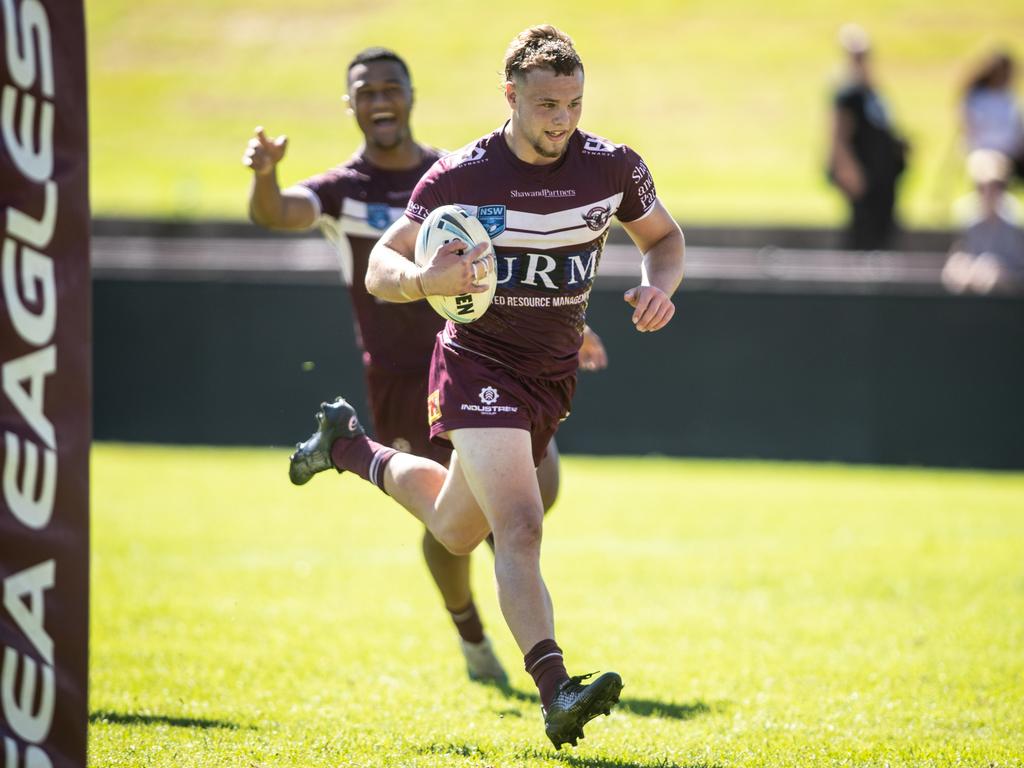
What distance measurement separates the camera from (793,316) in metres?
13.4

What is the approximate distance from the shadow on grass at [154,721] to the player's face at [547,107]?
2.40 metres

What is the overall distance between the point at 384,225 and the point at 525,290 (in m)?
1.54

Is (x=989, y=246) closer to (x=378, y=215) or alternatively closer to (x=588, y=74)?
(x=378, y=215)

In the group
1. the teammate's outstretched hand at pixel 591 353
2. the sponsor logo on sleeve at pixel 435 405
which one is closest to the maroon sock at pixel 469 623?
the teammate's outstretched hand at pixel 591 353

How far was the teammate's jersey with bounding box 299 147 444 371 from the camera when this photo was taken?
6.64 m

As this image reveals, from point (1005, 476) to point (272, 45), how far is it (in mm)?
23283

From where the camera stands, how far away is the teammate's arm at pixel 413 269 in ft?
15.9

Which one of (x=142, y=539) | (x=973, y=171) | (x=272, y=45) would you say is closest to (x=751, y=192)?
(x=272, y=45)

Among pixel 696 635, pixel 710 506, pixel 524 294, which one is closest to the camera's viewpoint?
pixel 524 294

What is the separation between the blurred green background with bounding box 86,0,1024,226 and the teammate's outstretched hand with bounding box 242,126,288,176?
21807 mm

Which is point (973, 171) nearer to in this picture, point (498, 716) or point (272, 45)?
point (498, 716)

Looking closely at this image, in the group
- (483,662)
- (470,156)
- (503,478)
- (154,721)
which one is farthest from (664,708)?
(470,156)

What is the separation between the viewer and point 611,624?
25.2ft

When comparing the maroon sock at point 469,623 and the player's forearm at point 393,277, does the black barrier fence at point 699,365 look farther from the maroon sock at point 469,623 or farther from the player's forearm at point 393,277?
the player's forearm at point 393,277
